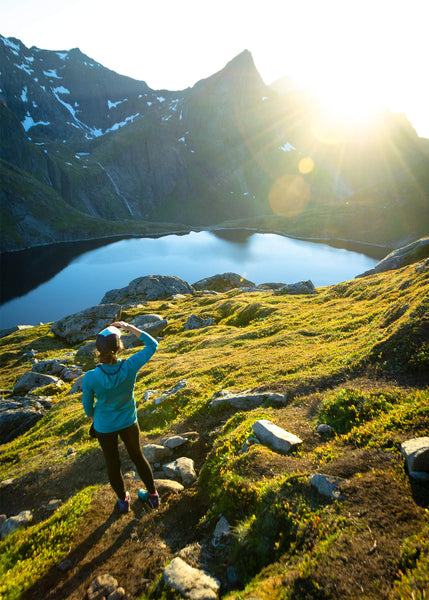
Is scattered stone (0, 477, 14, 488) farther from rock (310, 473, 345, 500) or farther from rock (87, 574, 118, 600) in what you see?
rock (310, 473, 345, 500)

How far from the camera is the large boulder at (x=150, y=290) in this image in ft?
266

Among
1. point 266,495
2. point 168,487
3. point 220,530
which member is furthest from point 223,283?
point 220,530

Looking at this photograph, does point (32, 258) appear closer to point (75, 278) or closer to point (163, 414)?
point (75, 278)

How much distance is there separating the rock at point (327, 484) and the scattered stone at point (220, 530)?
7.07 feet

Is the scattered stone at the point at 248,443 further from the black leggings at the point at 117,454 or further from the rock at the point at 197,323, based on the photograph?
the rock at the point at 197,323

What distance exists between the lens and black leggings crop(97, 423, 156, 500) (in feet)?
24.3

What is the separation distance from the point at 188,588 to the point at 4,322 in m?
108

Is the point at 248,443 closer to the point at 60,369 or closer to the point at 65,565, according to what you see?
the point at 65,565

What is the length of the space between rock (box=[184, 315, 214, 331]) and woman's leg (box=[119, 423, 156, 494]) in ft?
103

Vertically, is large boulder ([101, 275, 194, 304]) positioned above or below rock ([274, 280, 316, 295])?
below

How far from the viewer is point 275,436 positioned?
8.57 m

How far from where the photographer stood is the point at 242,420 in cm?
1084

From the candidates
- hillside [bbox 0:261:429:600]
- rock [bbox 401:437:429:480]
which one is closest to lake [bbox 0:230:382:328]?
hillside [bbox 0:261:429:600]

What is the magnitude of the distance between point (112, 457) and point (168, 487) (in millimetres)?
2196
